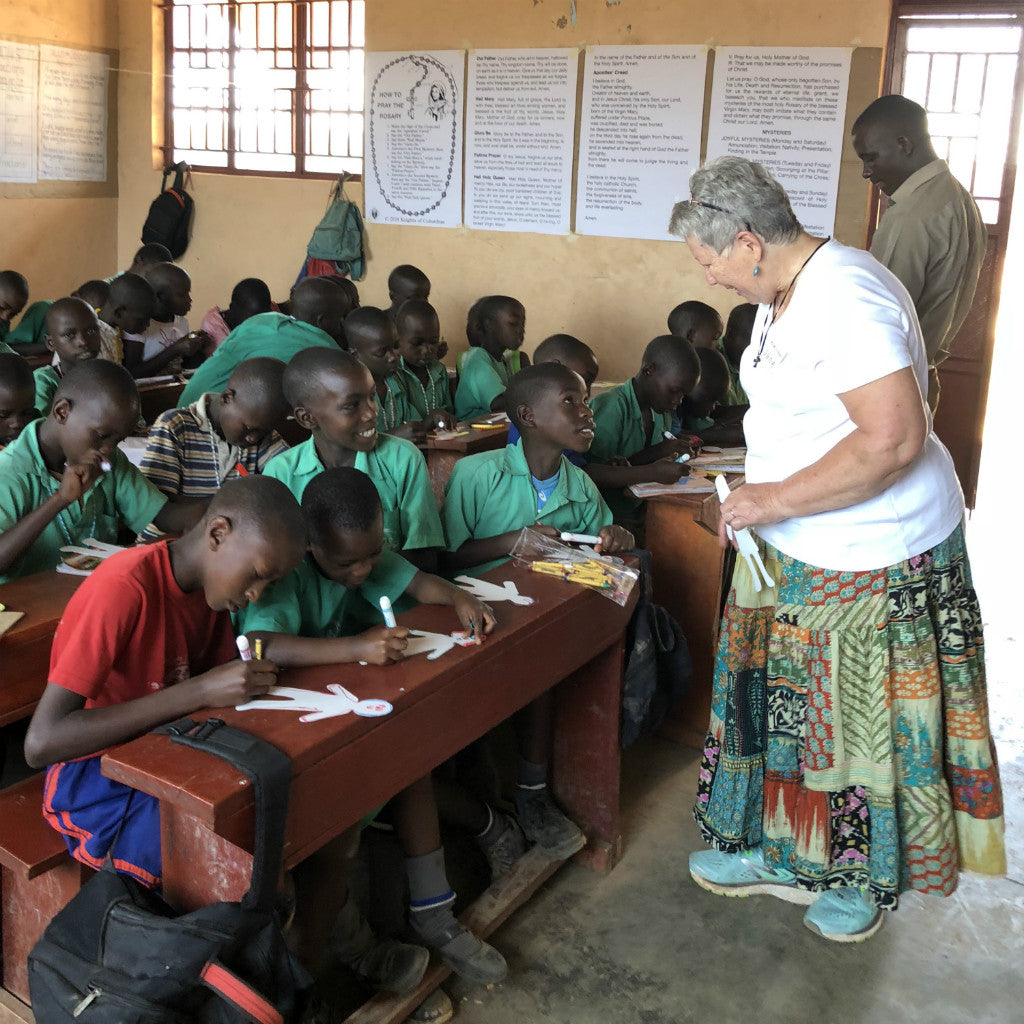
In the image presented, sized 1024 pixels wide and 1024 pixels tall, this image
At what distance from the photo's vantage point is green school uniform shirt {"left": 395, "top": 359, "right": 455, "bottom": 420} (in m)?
4.45

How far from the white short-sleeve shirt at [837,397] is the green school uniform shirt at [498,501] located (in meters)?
0.64

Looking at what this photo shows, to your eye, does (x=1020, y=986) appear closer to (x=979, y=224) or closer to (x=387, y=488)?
(x=387, y=488)

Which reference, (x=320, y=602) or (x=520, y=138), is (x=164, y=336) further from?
(x=320, y=602)

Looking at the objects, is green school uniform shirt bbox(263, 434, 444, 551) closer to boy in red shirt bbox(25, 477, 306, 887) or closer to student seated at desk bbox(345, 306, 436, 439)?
boy in red shirt bbox(25, 477, 306, 887)

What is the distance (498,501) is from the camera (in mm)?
2773

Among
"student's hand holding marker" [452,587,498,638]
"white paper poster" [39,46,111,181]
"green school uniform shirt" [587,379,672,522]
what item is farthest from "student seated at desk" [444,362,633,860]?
"white paper poster" [39,46,111,181]

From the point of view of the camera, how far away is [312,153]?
7176mm

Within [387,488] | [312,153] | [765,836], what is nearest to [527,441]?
[387,488]

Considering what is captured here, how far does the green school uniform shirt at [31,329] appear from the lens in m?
5.49

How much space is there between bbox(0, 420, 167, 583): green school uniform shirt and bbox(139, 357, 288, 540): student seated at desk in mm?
276

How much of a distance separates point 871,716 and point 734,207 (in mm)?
1018

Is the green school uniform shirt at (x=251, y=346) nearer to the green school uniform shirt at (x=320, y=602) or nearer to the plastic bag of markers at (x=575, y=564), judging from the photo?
the plastic bag of markers at (x=575, y=564)

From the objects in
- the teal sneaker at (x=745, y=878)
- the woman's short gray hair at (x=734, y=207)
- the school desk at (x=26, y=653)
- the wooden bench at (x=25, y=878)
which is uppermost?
the woman's short gray hair at (x=734, y=207)

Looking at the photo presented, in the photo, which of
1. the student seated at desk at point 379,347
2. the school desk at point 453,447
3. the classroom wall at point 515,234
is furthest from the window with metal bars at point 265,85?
the school desk at point 453,447
